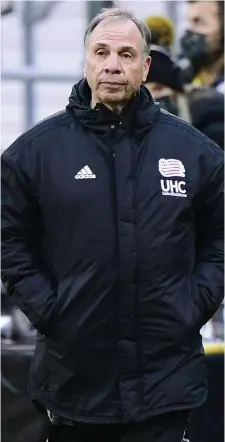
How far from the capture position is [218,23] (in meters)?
6.20

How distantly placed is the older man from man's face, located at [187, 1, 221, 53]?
2470 millimetres

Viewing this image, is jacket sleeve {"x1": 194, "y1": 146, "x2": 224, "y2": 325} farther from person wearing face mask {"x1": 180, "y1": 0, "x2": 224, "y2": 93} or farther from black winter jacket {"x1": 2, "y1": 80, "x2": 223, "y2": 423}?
person wearing face mask {"x1": 180, "y1": 0, "x2": 224, "y2": 93}

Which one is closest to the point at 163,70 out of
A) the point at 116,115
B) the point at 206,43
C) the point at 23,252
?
the point at 206,43

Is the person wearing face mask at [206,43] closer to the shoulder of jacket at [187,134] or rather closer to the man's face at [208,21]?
the man's face at [208,21]

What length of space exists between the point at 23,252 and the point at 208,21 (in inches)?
113

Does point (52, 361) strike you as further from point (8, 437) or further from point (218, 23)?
point (218, 23)

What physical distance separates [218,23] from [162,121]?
2.56 m

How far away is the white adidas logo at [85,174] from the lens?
3619mm

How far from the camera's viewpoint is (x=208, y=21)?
6227 mm

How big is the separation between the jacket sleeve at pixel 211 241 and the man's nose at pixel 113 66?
441mm

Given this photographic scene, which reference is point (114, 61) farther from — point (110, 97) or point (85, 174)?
point (85, 174)

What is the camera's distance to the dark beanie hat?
18.7 feet

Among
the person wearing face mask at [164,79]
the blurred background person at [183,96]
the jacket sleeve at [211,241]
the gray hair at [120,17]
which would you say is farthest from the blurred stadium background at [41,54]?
the jacket sleeve at [211,241]

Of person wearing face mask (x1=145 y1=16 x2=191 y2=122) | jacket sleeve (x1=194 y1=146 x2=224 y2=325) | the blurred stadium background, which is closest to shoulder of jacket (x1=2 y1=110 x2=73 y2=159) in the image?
jacket sleeve (x1=194 y1=146 x2=224 y2=325)
